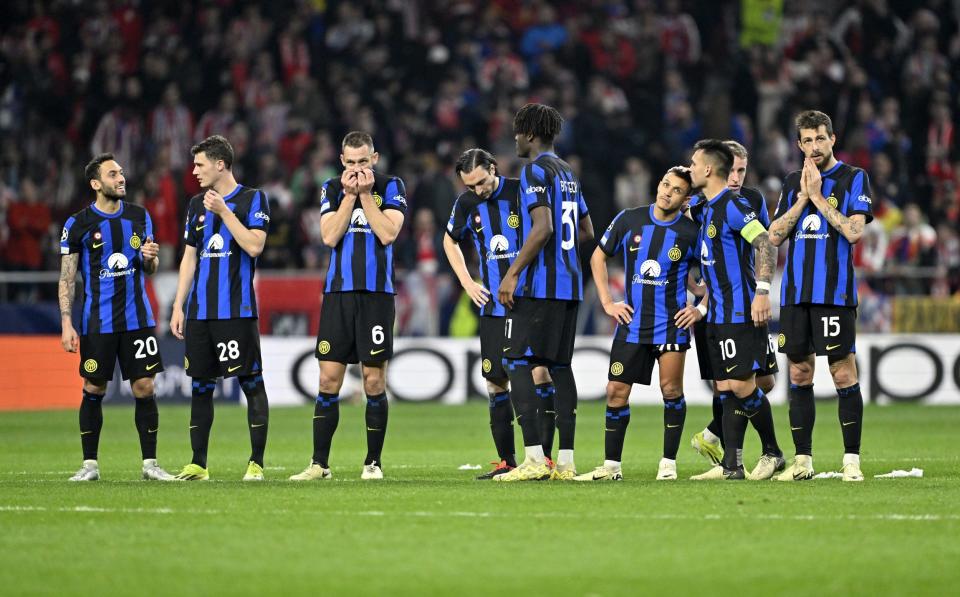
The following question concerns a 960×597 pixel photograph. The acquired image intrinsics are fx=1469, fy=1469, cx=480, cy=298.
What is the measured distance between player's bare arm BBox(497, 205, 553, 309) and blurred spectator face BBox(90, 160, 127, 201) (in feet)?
9.54

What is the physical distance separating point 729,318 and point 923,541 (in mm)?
3071

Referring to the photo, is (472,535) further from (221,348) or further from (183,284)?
(183,284)

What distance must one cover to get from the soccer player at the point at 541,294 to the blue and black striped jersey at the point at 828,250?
4.81 ft

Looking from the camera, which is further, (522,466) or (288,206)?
(288,206)

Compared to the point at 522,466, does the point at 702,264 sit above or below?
above

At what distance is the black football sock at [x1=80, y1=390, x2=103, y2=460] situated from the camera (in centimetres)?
1019

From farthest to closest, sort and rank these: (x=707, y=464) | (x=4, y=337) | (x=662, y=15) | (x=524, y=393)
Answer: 1. (x=662, y=15)
2. (x=4, y=337)
3. (x=707, y=464)
4. (x=524, y=393)

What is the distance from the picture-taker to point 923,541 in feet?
22.2

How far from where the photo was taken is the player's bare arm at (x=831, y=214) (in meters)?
9.54

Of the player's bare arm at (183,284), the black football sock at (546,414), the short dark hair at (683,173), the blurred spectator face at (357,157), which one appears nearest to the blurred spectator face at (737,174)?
the short dark hair at (683,173)

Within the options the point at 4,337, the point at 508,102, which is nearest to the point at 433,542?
the point at 4,337

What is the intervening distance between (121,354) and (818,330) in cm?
479

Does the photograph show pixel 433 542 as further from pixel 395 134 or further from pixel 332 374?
pixel 395 134

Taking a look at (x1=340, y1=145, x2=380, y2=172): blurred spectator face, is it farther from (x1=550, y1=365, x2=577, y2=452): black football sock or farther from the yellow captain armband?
the yellow captain armband
